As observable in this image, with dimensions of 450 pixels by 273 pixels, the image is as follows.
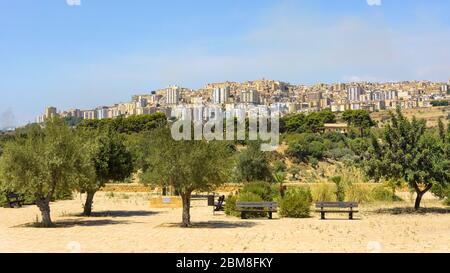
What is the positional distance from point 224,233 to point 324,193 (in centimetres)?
1261

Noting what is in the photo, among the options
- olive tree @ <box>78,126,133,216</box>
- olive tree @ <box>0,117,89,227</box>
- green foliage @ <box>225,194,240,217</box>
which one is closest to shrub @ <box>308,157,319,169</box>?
green foliage @ <box>225,194,240,217</box>

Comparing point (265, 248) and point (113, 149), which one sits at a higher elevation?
point (113, 149)

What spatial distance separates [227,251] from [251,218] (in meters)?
9.98

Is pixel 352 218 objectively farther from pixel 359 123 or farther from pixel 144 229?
pixel 359 123

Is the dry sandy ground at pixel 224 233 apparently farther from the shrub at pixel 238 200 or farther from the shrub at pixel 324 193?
the shrub at pixel 324 193

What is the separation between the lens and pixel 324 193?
2902 cm

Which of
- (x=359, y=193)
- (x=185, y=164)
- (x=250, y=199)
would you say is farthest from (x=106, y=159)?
(x=359, y=193)

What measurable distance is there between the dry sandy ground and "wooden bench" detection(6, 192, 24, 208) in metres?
3.74

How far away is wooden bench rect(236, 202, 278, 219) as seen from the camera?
22.6 m

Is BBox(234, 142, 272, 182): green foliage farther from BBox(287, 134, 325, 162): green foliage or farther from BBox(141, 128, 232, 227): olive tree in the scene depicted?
BBox(287, 134, 325, 162): green foliage

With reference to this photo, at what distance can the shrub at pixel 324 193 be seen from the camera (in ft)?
94.0

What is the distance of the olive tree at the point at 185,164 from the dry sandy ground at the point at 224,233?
5.52 ft

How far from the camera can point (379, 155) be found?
25.0 metres
